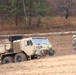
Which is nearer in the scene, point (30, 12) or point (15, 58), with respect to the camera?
point (15, 58)

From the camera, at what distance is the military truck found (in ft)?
81.6

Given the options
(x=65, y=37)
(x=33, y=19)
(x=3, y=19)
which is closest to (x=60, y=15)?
(x=33, y=19)

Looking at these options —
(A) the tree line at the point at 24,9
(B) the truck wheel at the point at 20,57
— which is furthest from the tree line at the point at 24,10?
(B) the truck wheel at the point at 20,57

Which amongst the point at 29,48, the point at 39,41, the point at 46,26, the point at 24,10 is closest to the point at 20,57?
the point at 29,48

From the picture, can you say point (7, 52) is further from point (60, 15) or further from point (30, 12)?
point (60, 15)

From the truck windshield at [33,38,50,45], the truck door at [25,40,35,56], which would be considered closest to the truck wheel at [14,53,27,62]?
the truck door at [25,40,35,56]

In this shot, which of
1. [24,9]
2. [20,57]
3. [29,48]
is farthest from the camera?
[24,9]

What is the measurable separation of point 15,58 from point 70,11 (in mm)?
28900

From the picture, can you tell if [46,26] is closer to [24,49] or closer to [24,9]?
[24,9]

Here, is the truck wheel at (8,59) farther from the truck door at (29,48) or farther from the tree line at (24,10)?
the tree line at (24,10)

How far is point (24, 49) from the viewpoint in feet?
83.2

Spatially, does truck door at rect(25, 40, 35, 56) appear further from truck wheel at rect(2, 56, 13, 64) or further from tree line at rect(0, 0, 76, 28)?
tree line at rect(0, 0, 76, 28)

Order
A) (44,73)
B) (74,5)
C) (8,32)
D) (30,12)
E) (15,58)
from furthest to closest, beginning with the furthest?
1. (74,5)
2. (30,12)
3. (8,32)
4. (15,58)
5. (44,73)

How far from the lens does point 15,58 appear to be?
25656 millimetres
